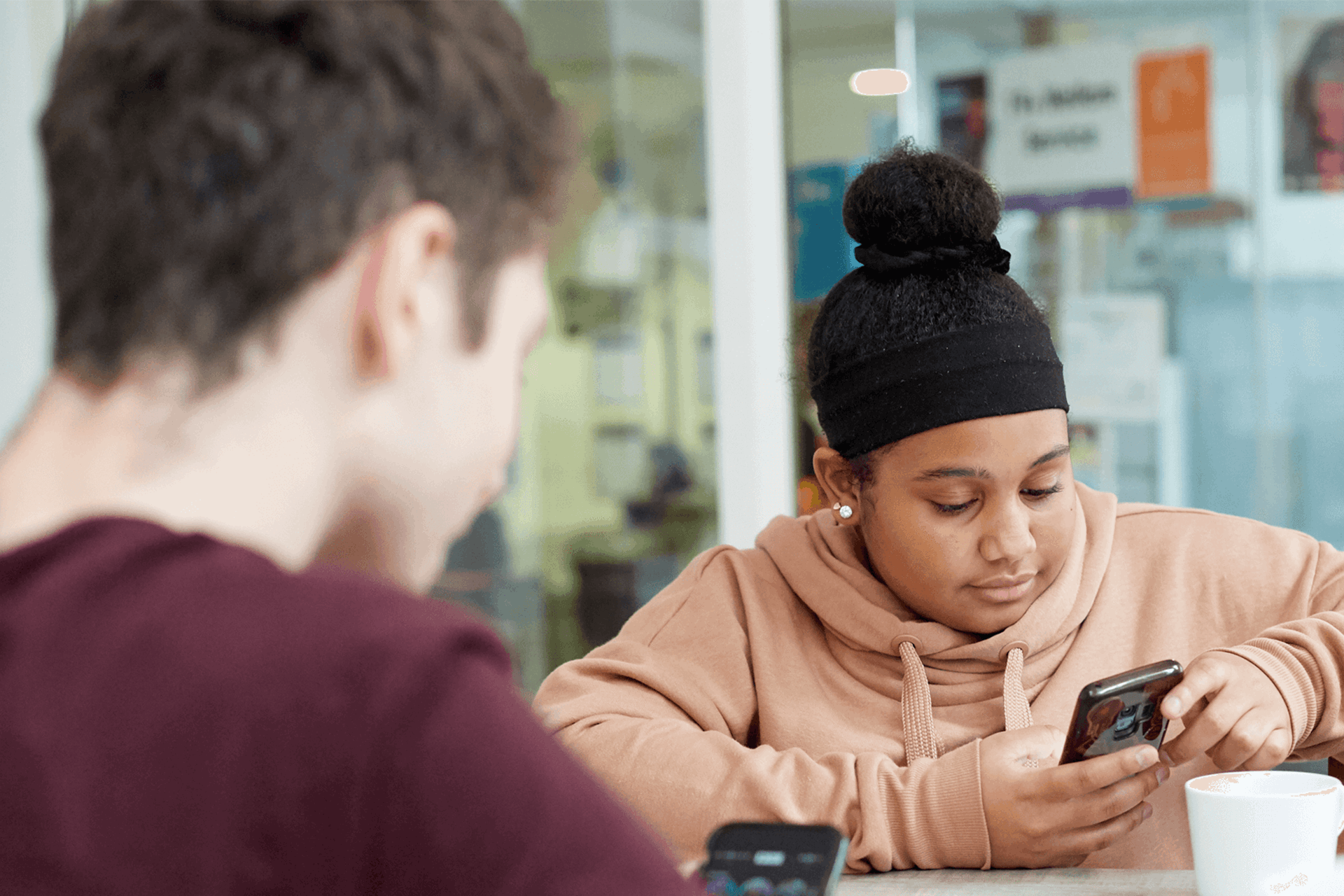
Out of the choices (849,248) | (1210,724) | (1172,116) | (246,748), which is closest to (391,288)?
(246,748)

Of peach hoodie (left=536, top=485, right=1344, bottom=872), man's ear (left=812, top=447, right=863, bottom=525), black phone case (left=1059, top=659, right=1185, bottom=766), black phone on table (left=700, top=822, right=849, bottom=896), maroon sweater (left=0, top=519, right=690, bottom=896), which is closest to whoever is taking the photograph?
maroon sweater (left=0, top=519, right=690, bottom=896)

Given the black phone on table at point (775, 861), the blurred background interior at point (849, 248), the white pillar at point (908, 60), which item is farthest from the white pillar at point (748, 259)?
the black phone on table at point (775, 861)

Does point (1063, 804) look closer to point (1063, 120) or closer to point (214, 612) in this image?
point (214, 612)

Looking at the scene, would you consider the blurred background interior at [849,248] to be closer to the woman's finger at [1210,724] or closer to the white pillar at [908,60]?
the white pillar at [908,60]

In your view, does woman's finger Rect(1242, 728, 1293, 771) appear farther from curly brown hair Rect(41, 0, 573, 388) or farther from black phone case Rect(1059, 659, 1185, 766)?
curly brown hair Rect(41, 0, 573, 388)

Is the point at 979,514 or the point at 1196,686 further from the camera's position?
the point at 979,514

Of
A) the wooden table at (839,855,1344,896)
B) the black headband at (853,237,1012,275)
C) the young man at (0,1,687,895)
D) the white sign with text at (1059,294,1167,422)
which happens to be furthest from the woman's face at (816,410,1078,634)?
Result: the white sign with text at (1059,294,1167,422)

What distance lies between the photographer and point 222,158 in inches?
18.2

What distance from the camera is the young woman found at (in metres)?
1.17

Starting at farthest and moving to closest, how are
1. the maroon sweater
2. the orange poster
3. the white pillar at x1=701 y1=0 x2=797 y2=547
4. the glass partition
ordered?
1. the orange poster
2. the glass partition
3. the white pillar at x1=701 y1=0 x2=797 y2=547
4. the maroon sweater

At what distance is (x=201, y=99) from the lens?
46 centimetres

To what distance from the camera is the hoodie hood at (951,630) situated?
1292 millimetres

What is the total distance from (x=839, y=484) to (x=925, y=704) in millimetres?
269

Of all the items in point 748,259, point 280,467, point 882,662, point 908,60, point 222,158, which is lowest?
point 882,662
